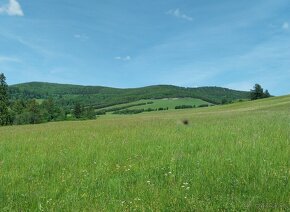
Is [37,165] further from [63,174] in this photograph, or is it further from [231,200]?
[231,200]

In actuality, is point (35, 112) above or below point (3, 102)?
below

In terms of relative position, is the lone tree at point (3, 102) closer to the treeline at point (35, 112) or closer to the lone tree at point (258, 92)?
the treeline at point (35, 112)

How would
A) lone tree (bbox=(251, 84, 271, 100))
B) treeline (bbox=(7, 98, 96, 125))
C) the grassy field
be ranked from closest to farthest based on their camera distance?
the grassy field < treeline (bbox=(7, 98, 96, 125)) < lone tree (bbox=(251, 84, 271, 100))

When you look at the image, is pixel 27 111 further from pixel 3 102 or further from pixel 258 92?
pixel 258 92

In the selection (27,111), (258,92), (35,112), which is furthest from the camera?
(258,92)

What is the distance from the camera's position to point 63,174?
8734 mm

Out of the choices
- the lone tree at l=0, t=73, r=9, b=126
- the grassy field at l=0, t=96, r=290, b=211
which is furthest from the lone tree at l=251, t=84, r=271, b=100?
the grassy field at l=0, t=96, r=290, b=211

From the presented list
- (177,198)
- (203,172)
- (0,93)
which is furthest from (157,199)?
(0,93)

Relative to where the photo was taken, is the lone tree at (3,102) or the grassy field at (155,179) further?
the lone tree at (3,102)

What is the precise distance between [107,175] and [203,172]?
2.14m

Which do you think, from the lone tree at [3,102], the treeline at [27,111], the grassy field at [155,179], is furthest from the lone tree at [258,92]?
the grassy field at [155,179]

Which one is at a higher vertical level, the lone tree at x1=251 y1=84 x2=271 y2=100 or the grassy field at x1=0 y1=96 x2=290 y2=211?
the lone tree at x1=251 y1=84 x2=271 y2=100

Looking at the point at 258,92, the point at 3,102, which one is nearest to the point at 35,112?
the point at 3,102

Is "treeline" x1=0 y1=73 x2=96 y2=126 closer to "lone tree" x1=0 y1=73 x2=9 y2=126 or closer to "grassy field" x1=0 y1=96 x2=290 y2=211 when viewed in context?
"lone tree" x1=0 y1=73 x2=9 y2=126
